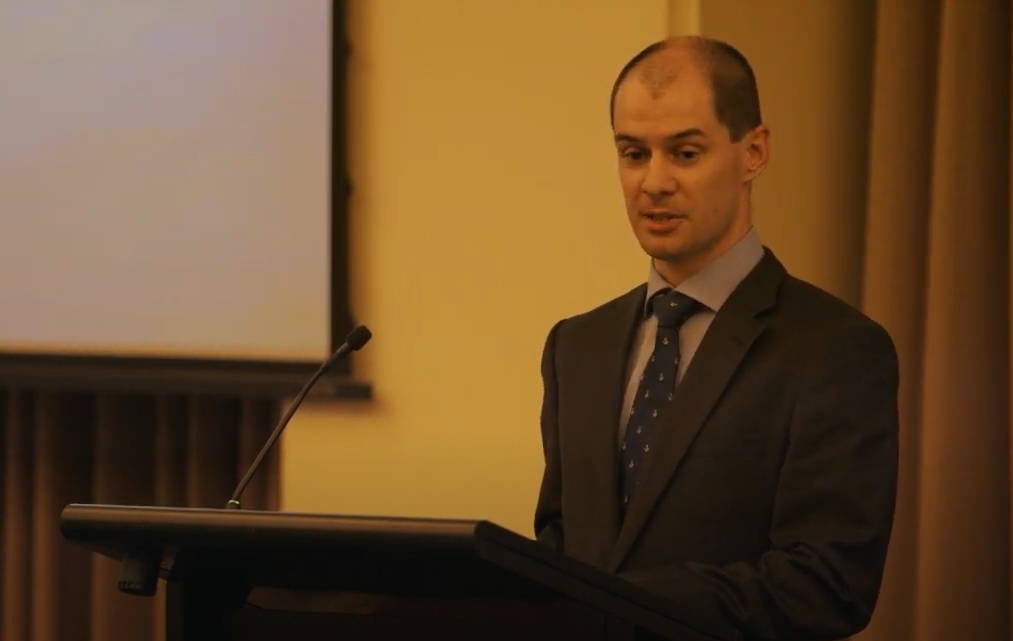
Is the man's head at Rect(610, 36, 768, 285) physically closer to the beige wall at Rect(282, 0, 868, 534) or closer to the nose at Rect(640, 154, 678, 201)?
the nose at Rect(640, 154, 678, 201)

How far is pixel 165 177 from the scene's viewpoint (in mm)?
3020

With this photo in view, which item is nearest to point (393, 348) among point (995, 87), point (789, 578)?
point (995, 87)

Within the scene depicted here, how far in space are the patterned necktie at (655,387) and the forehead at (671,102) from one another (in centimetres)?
22

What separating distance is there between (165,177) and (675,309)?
1.67 metres

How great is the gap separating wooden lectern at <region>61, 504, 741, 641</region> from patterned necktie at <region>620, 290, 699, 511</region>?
0.50 m

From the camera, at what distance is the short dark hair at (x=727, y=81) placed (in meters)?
1.69

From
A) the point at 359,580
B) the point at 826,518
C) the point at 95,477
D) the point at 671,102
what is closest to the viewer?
the point at 359,580

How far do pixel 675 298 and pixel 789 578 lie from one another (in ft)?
1.49

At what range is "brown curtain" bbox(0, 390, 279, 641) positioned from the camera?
10.1ft

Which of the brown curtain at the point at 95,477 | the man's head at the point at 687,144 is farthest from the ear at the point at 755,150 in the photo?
the brown curtain at the point at 95,477

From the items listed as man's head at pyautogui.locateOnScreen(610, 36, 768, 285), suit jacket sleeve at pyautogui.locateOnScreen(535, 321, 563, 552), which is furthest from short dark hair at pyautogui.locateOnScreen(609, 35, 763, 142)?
suit jacket sleeve at pyautogui.locateOnScreen(535, 321, 563, 552)

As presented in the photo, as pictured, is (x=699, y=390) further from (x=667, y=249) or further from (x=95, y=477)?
(x=95, y=477)

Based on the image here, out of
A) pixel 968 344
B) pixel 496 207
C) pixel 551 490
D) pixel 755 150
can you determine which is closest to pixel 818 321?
pixel 755 150

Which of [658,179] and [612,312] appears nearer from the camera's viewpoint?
[658,179]
